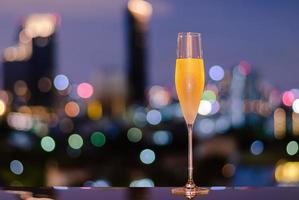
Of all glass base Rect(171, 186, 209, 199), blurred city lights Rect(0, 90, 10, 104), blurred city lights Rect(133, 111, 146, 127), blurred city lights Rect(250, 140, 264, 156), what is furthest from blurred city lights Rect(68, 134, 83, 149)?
glass base Rect(171, 186, 209, 199)

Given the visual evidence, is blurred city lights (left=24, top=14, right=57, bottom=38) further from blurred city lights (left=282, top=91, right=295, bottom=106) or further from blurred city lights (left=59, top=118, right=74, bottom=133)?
blurred city lights (left=282, top=91, right=295, bottom=106)

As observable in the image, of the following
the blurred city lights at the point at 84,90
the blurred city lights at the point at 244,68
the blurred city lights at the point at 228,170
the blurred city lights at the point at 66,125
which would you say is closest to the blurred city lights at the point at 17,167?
the blurred city lights at the point at 66,125

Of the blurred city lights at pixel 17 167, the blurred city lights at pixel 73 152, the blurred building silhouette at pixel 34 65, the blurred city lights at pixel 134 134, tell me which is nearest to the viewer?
the blurred building silhouette at pixel 34 65

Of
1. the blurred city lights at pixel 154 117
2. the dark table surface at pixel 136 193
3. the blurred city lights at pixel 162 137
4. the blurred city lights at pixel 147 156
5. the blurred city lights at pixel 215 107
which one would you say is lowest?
the dark table surface at pixel 136 193

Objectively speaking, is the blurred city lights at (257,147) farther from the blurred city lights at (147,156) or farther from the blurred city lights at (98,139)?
the blurred city lights at (98,139)

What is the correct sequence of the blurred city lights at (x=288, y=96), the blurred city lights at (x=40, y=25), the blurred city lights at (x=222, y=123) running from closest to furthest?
1. the blurred city lights at (x=288, y=96)
2. the blurred city lights at (x=40, y=25)
3. the blurred city lights at (x=222, y=123)

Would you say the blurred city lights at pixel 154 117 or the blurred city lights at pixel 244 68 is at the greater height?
the blurred city lights at pixel 244 68
